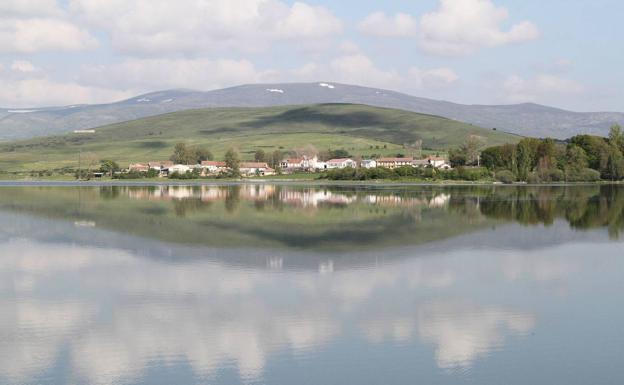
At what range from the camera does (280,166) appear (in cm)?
15775

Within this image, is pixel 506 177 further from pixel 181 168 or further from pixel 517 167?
pixel 181 168

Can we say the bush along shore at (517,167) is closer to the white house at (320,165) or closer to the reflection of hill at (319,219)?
the white house at (320,165)

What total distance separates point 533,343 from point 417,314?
9.94 feet

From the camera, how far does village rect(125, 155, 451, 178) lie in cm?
14362

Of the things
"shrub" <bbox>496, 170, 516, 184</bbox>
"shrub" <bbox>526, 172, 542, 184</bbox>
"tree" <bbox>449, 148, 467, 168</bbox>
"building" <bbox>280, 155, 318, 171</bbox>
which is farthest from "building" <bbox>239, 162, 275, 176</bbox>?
"shrub" <bbox>526, 172, 542, 184</bbox>

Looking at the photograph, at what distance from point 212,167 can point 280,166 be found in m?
14.6

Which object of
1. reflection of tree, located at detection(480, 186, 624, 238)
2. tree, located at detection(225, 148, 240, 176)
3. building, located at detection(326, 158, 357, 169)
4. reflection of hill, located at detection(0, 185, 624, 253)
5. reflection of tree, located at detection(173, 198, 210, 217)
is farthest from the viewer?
building, located at detection(326, 158, 357, 169)

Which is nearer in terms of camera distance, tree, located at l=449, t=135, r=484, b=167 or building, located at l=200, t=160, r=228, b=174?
tree, located at l=449, t=135, r=484, b=167

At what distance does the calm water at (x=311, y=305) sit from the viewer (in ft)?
42.6

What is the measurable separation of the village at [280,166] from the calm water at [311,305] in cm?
10741

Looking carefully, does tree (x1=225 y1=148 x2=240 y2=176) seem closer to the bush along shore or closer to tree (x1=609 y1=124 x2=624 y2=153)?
the bush along shore

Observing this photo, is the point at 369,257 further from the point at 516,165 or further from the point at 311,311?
the point at 516,165

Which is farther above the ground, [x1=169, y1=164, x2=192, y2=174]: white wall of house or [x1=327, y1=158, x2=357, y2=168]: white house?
[x1=327, y1=158, x2=357, y2=168]: white house

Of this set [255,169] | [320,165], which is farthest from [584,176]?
[320,165]
